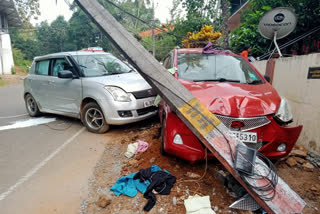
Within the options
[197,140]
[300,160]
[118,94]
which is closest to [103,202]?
[197,140]

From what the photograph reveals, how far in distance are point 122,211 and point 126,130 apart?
2.53 m

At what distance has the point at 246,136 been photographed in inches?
95.0

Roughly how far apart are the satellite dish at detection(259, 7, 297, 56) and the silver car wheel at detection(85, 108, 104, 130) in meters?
4.59

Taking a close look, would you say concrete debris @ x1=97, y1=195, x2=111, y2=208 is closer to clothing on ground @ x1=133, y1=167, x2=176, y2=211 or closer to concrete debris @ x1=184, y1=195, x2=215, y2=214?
clothing on ground @ x1=133, y1=167, x2=176, y2=211

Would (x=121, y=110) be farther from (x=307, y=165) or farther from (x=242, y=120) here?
(x=307, y=165)

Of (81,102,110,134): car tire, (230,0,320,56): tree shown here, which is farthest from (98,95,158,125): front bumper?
(230,0,320,56): tree

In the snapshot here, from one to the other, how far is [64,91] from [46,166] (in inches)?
85.9

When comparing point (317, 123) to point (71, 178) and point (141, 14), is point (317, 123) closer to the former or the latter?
point (71, 178)

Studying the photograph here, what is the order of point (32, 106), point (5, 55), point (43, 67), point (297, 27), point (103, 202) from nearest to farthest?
point (103, 202) < point (43, 67) < point (297, 27) < point (32, 106) < point (5, 55)

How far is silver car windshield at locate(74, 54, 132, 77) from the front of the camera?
4734 millimetres

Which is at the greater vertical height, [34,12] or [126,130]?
[34,12]

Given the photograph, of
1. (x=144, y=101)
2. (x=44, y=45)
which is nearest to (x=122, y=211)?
(x=144, y=101)

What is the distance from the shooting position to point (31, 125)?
17.7 ft

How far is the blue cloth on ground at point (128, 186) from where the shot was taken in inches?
96.3
